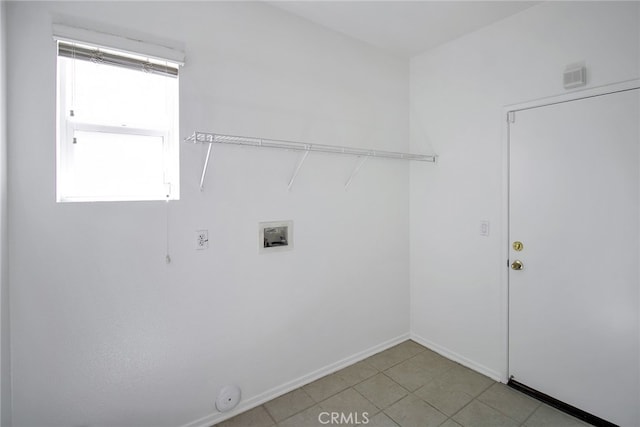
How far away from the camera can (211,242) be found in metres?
1.85

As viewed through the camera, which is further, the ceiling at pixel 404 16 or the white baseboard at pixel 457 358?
the white baseboard at pixel 457 358

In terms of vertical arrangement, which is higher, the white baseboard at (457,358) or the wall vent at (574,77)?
the wall vent at (574,77)

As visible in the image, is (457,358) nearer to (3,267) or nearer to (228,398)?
(228,398)

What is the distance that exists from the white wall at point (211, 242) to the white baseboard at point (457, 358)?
0.33 meters

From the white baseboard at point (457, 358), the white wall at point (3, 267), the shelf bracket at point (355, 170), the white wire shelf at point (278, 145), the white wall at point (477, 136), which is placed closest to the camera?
the white wall at point (3, 267)

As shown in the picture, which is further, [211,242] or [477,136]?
[477,136]

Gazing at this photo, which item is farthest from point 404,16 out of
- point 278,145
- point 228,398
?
point 228,398

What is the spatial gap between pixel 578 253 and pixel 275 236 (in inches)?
79.5

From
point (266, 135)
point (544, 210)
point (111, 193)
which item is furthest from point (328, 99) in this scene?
point (544, 210)

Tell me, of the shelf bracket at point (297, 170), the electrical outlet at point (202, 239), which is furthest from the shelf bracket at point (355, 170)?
the electrical outlet at point (202, 239)

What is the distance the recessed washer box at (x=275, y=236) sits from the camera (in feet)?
6.72

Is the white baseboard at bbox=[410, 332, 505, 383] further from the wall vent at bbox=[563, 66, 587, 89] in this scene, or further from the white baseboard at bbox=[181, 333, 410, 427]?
the wall vent at bbox=[563, 66, 587, 89]

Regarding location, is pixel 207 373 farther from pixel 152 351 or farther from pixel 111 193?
pixel 111 193

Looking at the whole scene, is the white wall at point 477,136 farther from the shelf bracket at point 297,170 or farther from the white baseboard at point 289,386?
the shelf bracket at point 297,170
